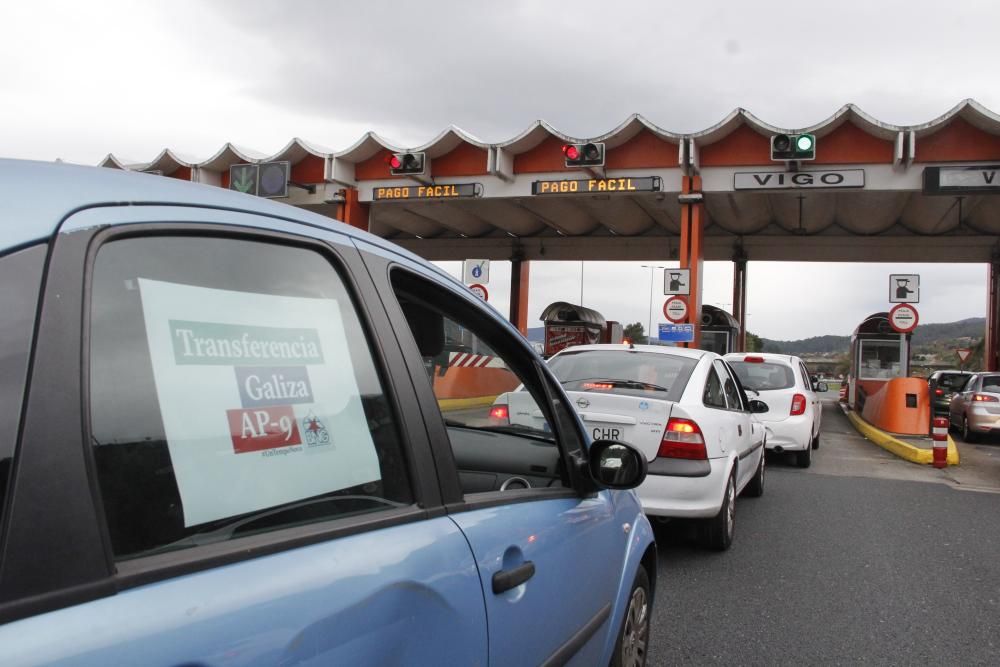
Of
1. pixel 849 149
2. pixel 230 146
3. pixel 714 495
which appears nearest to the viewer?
pixel 714 495

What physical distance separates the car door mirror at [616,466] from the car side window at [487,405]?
0.11 meters

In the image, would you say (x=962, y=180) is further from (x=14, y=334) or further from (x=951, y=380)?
(x=14, y=334)

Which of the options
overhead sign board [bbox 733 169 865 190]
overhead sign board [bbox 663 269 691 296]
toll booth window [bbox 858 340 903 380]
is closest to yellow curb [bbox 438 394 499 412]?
overhead sign board [bbox 663 269 691 296]

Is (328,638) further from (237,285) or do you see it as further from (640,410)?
(640,410)

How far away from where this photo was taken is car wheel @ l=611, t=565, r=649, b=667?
295 cm

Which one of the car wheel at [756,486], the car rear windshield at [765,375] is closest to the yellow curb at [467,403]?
the car wheel at [756,486]

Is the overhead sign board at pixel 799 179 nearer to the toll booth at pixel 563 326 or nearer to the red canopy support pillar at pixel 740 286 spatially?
the toll booth at pixel 563 326

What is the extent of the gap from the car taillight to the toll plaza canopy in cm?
1504

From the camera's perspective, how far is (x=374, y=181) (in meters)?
23.3

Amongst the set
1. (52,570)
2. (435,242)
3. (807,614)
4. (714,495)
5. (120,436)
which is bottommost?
(807,614)

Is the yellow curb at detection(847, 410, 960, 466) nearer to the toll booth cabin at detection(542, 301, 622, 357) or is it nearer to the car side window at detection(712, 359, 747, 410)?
the car side window at detection(712, 359, 747, 410)

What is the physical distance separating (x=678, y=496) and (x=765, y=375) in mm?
6634

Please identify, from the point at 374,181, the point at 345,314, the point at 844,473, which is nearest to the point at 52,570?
the point at 345,314

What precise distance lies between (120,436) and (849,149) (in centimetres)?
2046
